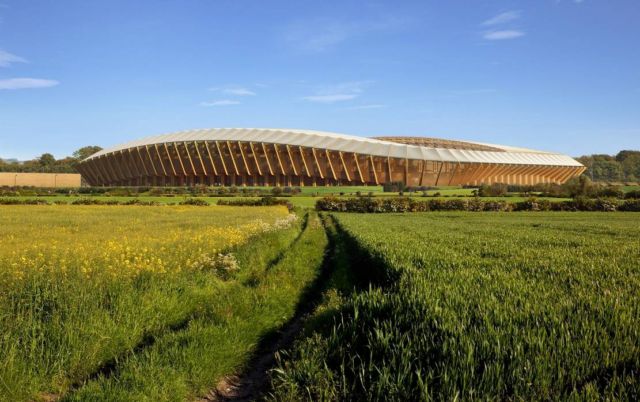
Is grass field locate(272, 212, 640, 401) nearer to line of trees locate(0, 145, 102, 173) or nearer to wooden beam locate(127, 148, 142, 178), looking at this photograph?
wooden beam locate(127, 148, 142, 178)

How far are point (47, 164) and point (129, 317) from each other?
173 metres

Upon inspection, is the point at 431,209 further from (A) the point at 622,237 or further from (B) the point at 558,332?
(B) the point at 558,332

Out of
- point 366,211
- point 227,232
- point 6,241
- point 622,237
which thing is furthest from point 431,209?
point 6,241

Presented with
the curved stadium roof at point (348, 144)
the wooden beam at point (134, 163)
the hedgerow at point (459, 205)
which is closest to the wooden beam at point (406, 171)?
the curved stadium roof at point (348, 144)

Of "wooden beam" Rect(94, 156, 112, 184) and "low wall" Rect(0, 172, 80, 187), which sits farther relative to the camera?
"low wall" Rect(0, 172, 80, 187)

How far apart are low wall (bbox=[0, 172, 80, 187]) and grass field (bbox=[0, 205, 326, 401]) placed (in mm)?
107344

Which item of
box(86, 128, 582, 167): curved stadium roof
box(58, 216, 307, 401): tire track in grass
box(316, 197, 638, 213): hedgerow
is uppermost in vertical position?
box(86, 128, 582, 167): curved stadium roof

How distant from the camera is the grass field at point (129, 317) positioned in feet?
20.2

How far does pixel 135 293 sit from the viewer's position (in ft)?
28.6

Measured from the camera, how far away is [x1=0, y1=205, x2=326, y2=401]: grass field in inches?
242

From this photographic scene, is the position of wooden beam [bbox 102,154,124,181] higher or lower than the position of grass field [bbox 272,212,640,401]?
higher

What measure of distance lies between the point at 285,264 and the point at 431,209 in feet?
117

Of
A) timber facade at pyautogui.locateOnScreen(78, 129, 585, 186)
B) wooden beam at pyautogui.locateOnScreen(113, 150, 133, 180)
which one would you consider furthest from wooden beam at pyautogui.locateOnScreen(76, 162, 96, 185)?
timber facade at pyautogui.locateOnScreen(78, 129, 585, 186)

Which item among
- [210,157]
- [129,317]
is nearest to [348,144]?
[210,157]
